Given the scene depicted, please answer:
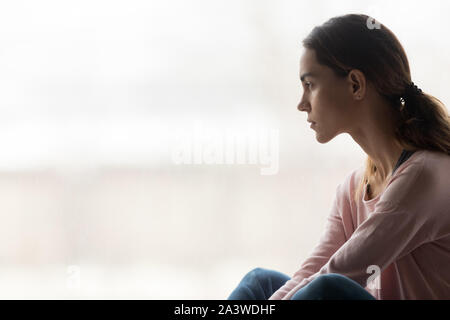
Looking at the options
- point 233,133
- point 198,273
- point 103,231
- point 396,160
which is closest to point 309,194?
point 233,133

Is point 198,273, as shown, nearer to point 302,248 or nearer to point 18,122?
point 302,248

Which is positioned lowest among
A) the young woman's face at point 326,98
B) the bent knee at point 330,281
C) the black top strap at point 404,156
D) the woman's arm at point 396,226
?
the bent knee at point 330,281

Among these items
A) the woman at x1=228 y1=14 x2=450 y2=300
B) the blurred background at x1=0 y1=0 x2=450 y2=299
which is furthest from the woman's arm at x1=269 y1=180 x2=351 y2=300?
the blurred background at x1=0 y1=0 x2=450 y2=299

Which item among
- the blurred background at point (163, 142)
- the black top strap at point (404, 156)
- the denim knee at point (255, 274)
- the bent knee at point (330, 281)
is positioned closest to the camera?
the bent knee at point (330, 281)

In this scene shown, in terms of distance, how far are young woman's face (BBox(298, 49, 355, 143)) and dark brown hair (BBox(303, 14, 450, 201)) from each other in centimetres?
2

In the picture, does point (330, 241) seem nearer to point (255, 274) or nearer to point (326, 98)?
point (255, 274)

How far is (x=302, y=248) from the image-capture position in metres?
1.75

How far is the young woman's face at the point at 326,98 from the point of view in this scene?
3.05 feet

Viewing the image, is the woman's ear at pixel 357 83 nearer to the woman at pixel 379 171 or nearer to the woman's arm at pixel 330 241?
the woman at pixel 379 171

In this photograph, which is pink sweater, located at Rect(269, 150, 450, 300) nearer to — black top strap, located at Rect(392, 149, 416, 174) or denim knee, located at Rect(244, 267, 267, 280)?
black top strap, located at Rect(392, 149, 416, 174)

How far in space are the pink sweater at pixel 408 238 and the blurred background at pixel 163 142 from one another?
0.83m

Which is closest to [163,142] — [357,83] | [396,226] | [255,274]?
[255,274]

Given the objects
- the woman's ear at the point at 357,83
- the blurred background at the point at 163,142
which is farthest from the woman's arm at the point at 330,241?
the blurred background at the point at 163,142

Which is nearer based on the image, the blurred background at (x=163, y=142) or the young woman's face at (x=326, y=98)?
the young woman's face at (x=326, y=98)
